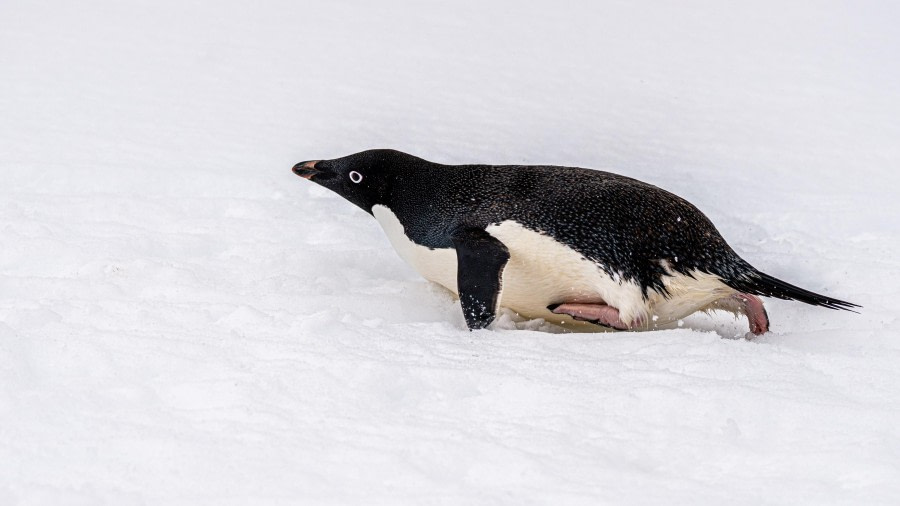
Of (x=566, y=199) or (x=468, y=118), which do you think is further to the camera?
(x=468, y=118)

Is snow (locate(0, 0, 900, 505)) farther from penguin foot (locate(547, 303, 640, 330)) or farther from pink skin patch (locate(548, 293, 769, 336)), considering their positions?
penguin foot (locate(547, 303, 640, 330))

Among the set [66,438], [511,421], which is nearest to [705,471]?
[511,421]

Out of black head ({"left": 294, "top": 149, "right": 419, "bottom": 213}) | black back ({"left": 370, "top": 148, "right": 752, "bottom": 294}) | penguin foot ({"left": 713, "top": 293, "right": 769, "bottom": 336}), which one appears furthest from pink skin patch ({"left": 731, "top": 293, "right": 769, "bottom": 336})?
black head ({"left": 294, "top": 149, "right": 419, "bottom": 213})

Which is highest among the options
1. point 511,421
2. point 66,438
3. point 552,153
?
point 552,153

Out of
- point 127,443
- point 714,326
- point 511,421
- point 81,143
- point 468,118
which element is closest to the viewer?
point 127,443

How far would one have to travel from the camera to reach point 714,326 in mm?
3945

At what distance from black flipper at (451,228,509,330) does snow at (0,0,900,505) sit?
143 millimetres

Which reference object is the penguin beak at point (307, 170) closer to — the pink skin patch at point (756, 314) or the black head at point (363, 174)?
the black head at point (363, 174)

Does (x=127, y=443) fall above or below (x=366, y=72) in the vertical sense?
below

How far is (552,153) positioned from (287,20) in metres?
3.85

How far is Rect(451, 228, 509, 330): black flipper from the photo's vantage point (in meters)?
3.38

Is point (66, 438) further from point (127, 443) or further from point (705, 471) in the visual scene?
point (705, 471)

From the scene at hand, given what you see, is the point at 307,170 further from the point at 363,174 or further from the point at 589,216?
the point at 589,216

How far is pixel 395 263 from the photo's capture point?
172 inches
